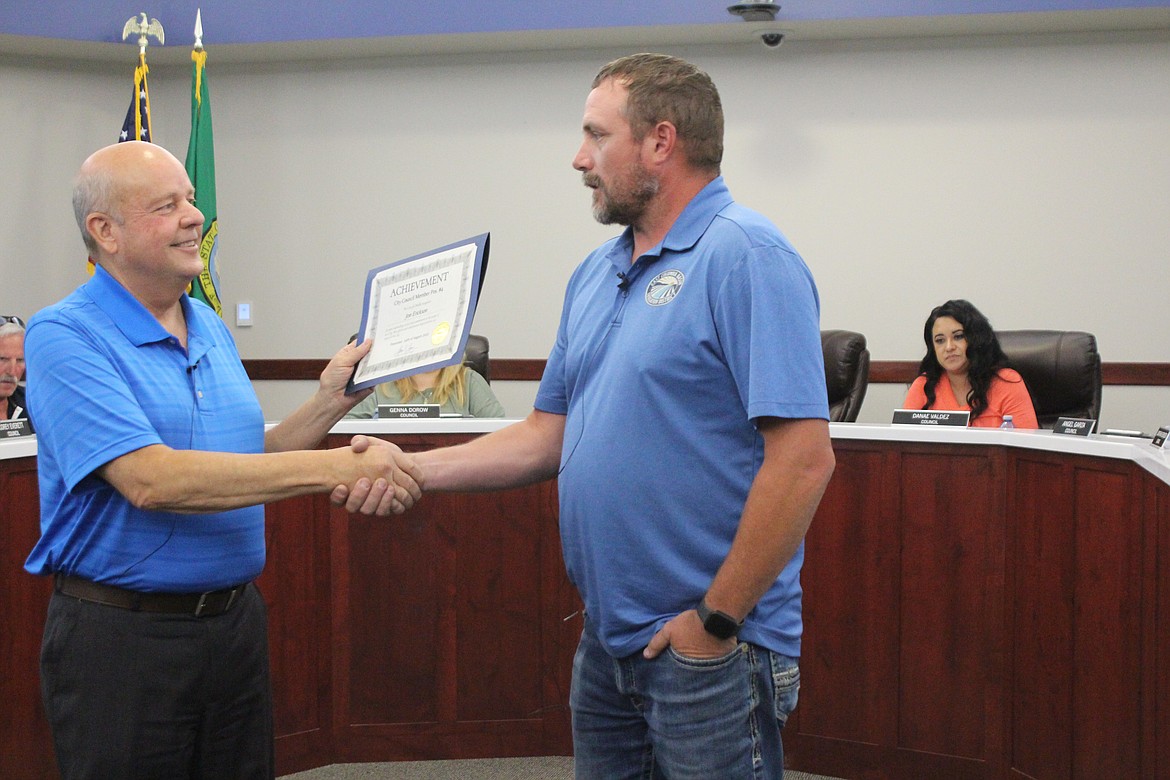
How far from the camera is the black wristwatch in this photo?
1.49 metres

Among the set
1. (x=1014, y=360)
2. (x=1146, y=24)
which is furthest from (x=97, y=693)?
(x=1146, y=24)

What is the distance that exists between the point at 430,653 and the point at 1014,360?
100 inches

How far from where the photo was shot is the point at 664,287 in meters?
1.62

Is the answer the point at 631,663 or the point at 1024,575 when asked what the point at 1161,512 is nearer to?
the point at 1024,575

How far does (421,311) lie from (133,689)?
0.78 m

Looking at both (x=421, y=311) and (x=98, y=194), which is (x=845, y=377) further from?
(x=98, y=194)

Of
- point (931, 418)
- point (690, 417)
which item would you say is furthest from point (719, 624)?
point (931, 418)

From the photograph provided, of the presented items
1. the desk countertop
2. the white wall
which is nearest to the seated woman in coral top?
the desk countertop

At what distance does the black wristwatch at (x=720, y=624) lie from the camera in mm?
1490

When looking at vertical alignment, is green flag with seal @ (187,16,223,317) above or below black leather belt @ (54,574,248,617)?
above

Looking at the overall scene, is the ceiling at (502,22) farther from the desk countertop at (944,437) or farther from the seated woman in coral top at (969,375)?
the desk countertop at (944,437)

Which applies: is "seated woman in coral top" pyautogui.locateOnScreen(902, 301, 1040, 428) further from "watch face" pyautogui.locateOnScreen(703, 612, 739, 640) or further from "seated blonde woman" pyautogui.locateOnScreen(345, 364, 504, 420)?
"watch face" pyautogui.locateOnScreen(703, 612, 739, 640)

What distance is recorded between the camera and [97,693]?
5.59 feet

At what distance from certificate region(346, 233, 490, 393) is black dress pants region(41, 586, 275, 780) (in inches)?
21.0
